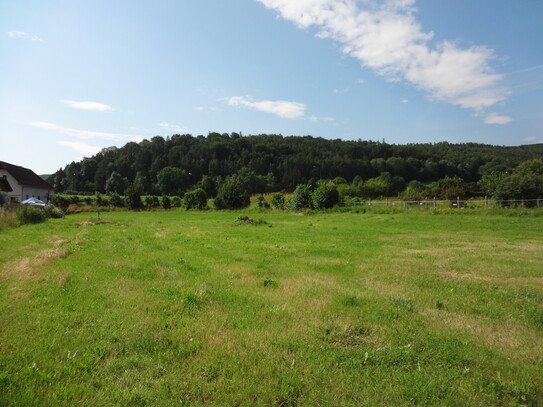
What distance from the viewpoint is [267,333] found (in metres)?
4.98

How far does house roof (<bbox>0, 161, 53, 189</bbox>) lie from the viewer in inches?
2128

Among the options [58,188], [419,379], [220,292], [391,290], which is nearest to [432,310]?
[391,290]

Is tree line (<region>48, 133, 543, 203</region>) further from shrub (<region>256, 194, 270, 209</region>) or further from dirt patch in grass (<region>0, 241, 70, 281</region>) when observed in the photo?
dirt patch in grass (<region>0, 241, 70, 281</region>)

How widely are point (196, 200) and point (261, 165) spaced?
67049 millimetres

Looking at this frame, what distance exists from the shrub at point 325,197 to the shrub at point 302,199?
974 millimetres

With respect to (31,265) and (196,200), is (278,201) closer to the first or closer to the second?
(196,200)

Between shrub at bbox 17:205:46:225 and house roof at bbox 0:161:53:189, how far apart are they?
38576mm

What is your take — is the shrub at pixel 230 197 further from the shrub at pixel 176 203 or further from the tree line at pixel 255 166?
the tree line at pixel 255 166

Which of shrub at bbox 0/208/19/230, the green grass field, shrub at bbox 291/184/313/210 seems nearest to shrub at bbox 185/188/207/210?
shrub at bbox 291/184/313/210

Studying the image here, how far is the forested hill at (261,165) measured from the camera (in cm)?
10506

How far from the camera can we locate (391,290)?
7488 millimetres

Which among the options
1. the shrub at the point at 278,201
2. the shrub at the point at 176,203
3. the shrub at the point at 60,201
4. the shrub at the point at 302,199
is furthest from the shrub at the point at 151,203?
the shrub at the point at 302,199

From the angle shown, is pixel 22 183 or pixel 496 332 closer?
pixel 496 332

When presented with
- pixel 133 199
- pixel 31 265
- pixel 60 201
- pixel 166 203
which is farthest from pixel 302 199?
pixel 60 201
